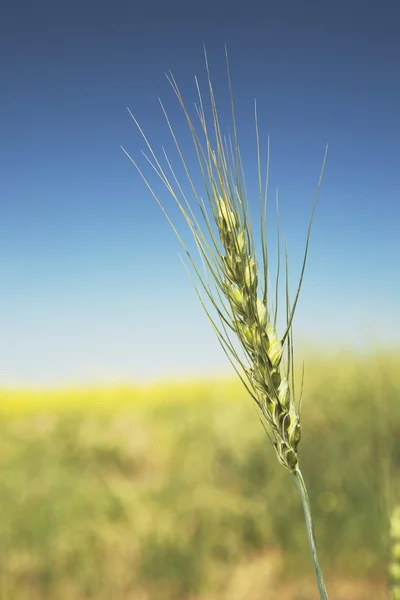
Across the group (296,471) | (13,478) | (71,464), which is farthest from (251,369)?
(71,464)

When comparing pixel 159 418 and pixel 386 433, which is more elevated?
pixel 159 418

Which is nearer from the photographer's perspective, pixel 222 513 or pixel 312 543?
pixel 312 543

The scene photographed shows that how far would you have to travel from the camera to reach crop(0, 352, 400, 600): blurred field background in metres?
3.84

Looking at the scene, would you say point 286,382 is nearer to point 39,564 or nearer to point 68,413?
point 39,564

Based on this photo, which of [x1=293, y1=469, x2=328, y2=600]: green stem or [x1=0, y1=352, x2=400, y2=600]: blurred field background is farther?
[x1=0, y1=352, x2=400, y2=600]: blurred field background

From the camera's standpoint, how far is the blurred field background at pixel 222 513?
3.84 m

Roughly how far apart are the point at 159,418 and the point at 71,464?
4.58ft

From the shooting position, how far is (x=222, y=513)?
4.23 m

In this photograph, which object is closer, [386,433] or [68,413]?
[386,433]

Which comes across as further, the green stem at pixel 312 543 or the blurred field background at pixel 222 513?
the blurred field background at pixel 222 513

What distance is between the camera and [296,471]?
723mm

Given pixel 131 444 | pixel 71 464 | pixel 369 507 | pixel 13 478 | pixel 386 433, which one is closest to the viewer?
Result: pixel 386 433

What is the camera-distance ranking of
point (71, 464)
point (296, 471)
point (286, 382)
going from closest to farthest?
point (296, 471), point (286, 382), point (71, 464)

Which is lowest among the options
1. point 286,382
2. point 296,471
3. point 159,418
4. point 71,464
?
point 296,471
